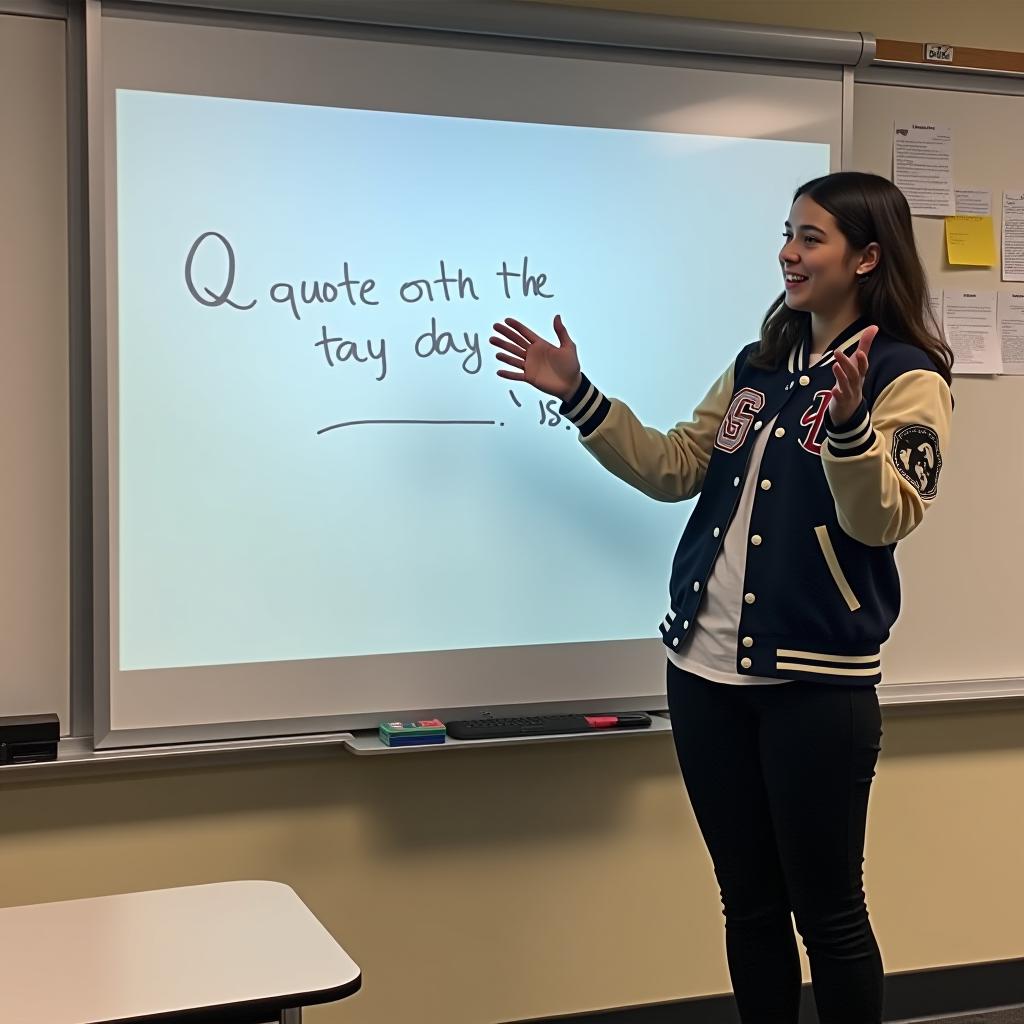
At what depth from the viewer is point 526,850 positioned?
7.28 ft

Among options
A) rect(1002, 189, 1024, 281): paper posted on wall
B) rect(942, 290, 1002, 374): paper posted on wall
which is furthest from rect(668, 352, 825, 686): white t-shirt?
rect(1002, 189, 1024, 281): paper posted on wall

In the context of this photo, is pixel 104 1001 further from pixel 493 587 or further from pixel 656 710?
pixel 656 710

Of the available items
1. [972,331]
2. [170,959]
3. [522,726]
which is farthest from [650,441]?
[170,959]

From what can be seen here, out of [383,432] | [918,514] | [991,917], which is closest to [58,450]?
[383,432]

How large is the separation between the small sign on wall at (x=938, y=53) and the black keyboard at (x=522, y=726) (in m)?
1.46

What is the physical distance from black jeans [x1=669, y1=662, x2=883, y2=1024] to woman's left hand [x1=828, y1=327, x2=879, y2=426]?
16.3 inches

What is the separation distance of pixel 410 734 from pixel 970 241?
5.07ft

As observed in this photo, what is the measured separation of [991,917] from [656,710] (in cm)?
93

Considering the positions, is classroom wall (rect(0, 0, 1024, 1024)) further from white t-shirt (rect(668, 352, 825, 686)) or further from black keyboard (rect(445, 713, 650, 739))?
white t-shirt (rect(668, 352, 825, 686))

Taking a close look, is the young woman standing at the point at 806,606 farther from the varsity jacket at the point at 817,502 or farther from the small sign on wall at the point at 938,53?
the small sign on wall at the point at 938,53

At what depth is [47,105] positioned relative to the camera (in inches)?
74.9

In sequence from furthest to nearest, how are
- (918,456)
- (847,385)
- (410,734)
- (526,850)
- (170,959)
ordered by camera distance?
(526,850)
(410,734)
(918,456)
(847,385)
(170,959)

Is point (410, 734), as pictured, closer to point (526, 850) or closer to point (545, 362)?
point (526, 850)

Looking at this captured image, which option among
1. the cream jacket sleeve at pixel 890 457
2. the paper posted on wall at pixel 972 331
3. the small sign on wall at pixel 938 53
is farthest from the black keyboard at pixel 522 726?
the small sign on wall at pixel 938 53
